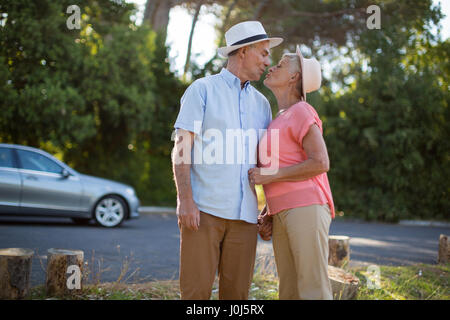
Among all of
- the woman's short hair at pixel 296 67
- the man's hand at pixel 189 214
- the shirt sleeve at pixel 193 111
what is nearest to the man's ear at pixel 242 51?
the woman's short hair at pixel 296 67

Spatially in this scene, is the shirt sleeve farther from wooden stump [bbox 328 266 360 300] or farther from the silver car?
the silver car

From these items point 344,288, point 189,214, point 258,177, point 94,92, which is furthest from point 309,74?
point 94,92

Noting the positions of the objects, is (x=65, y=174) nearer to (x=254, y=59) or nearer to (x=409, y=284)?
(x=409, y=284)

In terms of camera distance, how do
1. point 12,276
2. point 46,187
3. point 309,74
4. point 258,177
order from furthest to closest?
point 46,187, point 12,276, point 309,74, point 258,177

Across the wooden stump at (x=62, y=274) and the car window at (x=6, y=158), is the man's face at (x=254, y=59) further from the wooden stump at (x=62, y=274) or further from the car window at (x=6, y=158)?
the car window at (x=6, y=158)

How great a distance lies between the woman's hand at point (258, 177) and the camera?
2898mm

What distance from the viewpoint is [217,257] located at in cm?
298

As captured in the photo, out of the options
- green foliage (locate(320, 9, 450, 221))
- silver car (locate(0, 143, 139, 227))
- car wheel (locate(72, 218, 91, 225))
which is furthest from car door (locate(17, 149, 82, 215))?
green foliage (locate(320, 9, 450, 221))

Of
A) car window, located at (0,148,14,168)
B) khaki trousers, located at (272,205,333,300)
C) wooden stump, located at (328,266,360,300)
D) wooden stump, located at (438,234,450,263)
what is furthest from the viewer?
car window, located at (0,148,14,168)

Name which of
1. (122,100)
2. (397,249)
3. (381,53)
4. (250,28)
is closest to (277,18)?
(381,53)

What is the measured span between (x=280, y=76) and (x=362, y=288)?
304 centimetres

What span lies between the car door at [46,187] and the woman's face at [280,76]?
6941mm

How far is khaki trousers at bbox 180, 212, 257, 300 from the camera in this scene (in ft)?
9.50
